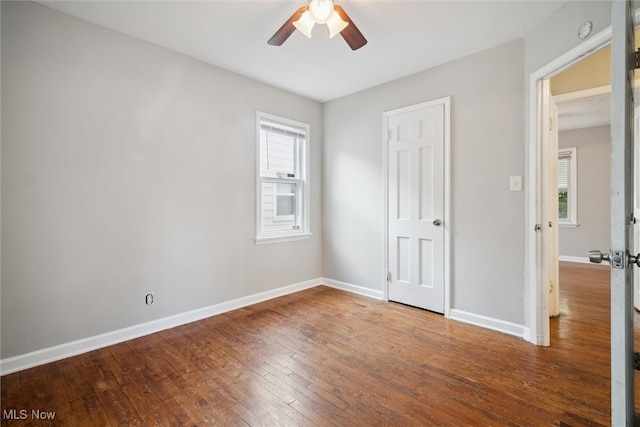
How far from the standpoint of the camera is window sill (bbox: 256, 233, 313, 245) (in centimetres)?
352

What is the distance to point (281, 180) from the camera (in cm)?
379

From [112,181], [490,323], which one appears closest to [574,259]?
[490,323]

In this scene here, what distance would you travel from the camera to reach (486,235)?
2779 mm

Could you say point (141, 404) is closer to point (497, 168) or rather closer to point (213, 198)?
point (213, 198)

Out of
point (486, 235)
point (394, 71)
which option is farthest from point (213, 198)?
point (486, 235)

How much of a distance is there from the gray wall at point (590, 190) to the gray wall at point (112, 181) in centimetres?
630

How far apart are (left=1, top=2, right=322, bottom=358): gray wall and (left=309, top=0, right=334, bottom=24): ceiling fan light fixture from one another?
1575 mm

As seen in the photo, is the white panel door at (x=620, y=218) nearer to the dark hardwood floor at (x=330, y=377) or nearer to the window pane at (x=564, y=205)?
the dark hardwood floor at (x=330, y=377)

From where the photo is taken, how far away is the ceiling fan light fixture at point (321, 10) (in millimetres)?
1888

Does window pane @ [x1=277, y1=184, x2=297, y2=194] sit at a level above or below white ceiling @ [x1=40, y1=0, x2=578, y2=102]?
below

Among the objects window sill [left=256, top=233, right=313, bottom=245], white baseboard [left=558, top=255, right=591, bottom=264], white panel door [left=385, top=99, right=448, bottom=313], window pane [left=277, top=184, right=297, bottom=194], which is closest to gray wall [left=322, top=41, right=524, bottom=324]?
white panel door [left=385, top=99, right=448, bottom=313]

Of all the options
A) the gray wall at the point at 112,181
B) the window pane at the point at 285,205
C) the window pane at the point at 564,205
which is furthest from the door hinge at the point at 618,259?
the window pane at the point at 564,205

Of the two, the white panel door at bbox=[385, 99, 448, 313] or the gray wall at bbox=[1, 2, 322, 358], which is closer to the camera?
the gray wall at bbox=[1, 2, 322, 358]

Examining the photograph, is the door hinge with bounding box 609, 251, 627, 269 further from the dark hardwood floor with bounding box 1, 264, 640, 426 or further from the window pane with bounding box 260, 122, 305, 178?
the window pane with bounding box 260, 122, 305, 178
